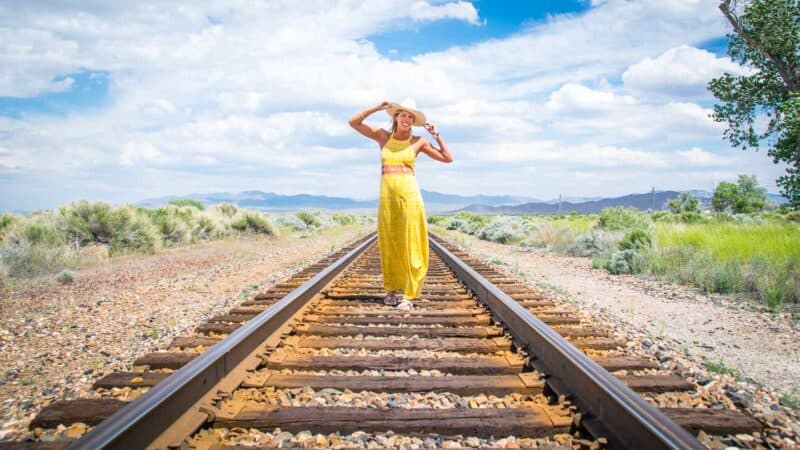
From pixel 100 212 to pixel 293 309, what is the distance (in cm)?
1193

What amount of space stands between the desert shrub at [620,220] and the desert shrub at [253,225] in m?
12.3

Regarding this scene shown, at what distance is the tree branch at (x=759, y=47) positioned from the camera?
13727 mm

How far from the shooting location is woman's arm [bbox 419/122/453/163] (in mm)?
5430

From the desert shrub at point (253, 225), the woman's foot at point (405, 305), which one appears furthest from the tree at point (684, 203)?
the woman's foot at point (405, 305)

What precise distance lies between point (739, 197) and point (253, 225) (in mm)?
34619

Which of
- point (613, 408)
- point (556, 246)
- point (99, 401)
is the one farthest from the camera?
point (556, 246)

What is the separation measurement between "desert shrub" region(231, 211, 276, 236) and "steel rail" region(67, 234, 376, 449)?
18431 mm

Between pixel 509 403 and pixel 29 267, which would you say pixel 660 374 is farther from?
pixel 29 267

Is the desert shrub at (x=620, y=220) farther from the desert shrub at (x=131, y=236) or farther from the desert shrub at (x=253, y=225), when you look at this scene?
the desert shrub at (x=253, y=225)

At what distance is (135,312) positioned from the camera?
6.06 meters

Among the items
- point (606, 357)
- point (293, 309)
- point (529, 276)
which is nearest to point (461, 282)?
point (529, 276)

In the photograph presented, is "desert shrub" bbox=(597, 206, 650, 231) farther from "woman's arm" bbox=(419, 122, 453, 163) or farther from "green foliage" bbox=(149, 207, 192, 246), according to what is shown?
"green foliage" bbox=(149, 207, 192, 246)

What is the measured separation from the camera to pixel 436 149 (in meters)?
5.57

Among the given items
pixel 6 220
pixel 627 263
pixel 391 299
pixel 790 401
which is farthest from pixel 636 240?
pixel 6 220
